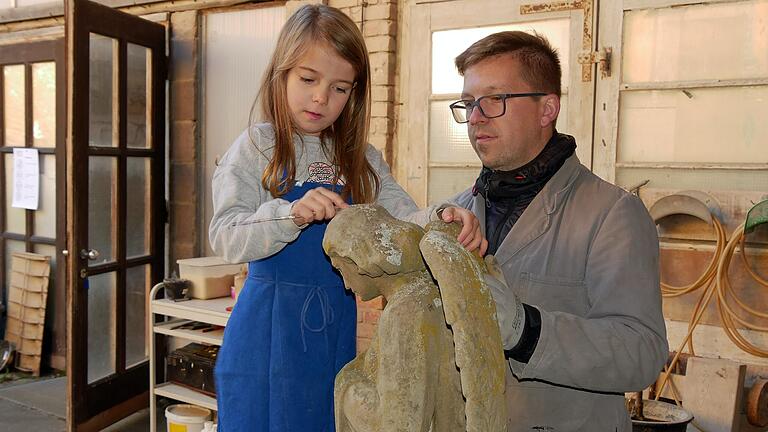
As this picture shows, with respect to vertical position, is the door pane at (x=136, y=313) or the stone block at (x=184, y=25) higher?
the stone block at (x=184, y=25)

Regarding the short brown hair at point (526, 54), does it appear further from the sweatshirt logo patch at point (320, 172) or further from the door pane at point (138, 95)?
the door pane at point (138, 95)

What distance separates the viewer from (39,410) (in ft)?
15.6

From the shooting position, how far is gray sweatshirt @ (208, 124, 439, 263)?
5.11 feet

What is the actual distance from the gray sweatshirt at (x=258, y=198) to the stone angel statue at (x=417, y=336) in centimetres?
25

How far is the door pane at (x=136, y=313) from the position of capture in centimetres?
450

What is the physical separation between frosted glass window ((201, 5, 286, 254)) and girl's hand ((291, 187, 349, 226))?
3.03m

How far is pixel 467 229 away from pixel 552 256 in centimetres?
34

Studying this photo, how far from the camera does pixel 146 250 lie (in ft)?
15.1

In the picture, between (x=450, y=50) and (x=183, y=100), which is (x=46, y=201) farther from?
(x=450, y=50)

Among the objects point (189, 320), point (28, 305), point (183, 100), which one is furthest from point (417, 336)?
point (28, 305)

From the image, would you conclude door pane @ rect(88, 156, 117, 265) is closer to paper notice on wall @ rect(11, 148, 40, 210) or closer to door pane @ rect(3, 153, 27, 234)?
paper notice on wall @ rect(11, 148, 40, 210)

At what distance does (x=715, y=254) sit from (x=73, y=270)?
3.20 metres

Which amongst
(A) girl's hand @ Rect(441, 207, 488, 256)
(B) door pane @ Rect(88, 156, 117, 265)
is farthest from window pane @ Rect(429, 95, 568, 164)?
(A) girl's hand @ Rect(441, 207, 488, 256)

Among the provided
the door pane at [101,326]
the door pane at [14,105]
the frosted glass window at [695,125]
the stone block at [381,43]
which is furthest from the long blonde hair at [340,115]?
the door pane at [14,105]
